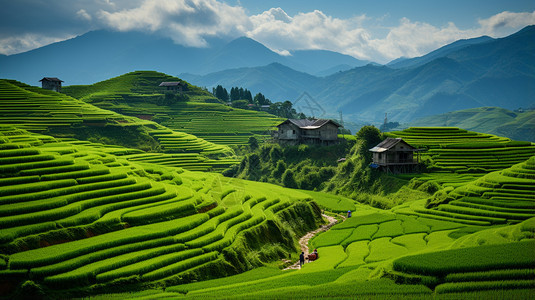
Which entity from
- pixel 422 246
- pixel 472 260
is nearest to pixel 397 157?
pixel 422 246

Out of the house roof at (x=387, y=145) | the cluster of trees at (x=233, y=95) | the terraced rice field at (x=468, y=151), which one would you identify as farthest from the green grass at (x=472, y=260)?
the cluster of trees at (x=233, y=95)

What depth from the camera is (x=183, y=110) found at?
11869 cm

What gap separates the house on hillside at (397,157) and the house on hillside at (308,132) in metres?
18.8

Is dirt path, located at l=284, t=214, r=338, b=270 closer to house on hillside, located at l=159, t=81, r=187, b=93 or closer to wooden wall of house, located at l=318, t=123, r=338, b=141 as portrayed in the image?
wooden wall of house, located at l=318, t=123, r=338, b=141

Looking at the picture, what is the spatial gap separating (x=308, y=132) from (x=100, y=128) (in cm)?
4472

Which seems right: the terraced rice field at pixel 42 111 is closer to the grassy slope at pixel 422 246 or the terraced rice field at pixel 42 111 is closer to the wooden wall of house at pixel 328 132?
the wooden wall of house at pixel 328 132

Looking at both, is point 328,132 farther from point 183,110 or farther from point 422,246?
point 183,110

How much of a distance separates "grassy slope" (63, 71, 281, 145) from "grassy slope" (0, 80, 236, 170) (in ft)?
45.7

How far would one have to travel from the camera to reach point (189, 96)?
133500 mm

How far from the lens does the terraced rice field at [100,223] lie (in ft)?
66.9

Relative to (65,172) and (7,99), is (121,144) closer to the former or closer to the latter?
(7,99)

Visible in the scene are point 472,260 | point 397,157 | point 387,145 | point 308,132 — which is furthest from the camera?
point 308,132

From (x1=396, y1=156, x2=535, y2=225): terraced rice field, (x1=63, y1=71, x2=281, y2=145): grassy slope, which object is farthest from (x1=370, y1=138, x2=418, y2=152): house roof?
(x1=63, y1=71, x2=281, y2=145): grassy slope

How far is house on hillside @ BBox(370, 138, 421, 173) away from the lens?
54.4 meters
